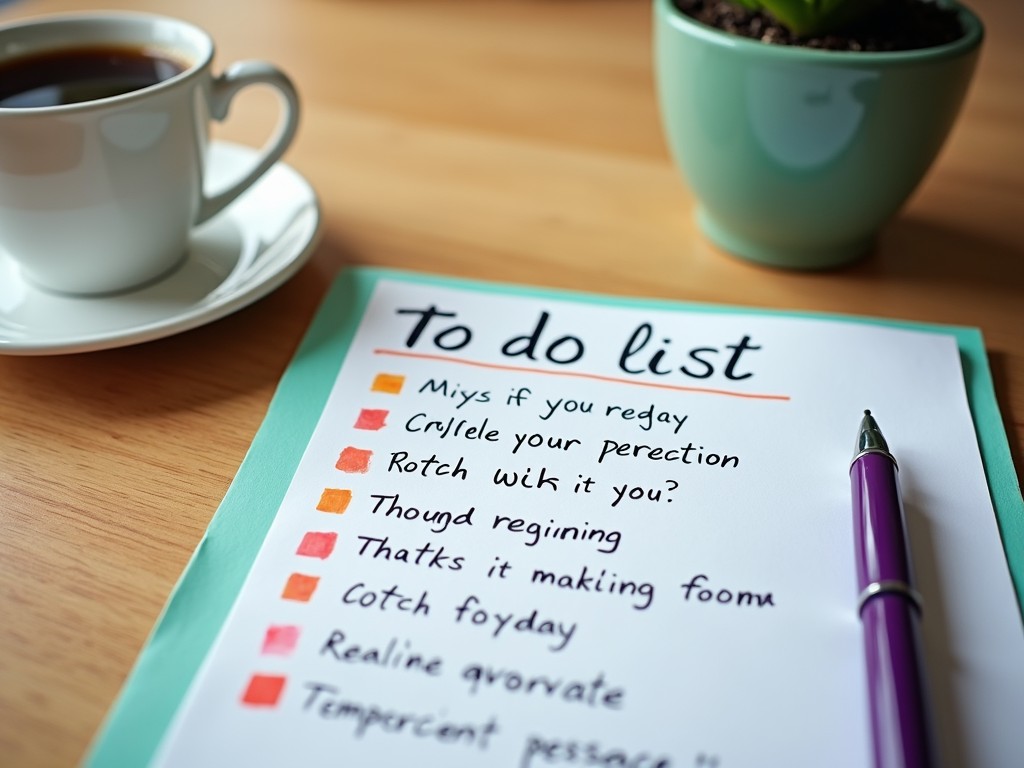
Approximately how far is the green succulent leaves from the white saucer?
0.95 feet

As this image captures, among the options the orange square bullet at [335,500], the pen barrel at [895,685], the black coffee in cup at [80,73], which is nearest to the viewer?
the pen barrel at [895,685]

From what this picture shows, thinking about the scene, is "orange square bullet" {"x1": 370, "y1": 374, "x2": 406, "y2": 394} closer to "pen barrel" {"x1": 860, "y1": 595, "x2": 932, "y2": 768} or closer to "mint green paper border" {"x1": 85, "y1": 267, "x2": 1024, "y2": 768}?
"mint green paper border" {"x1": 85, "y1": 267, "x2": 1024, "y2": 768}

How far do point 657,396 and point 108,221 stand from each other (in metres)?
0.30

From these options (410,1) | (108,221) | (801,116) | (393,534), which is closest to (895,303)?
(801,116)

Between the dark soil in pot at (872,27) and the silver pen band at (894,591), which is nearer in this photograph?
the silver pen band at (894,591)

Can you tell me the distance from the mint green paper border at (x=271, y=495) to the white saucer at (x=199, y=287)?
0.14 ft

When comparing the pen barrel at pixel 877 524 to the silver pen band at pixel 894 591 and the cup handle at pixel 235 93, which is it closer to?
the silver pen band at pixel 894 591

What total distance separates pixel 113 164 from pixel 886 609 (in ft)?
1.36

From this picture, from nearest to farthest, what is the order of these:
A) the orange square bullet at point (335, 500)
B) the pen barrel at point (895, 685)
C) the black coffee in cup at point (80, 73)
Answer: the pen barrel at point (895, 685)
the orange square bullet at point (335, 500)
the black coffee in cup at point (80, 73)

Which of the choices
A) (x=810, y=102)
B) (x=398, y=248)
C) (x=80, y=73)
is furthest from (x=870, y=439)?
(x=80, y=73)

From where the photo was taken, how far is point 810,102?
1.65 feet

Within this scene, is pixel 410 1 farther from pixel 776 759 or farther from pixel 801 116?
pixel 776 759

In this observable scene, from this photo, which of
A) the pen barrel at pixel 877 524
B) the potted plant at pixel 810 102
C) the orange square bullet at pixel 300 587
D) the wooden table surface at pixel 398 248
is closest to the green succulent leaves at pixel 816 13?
the potted plant at pixel 810 102

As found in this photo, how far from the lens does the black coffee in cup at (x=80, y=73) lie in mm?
516
